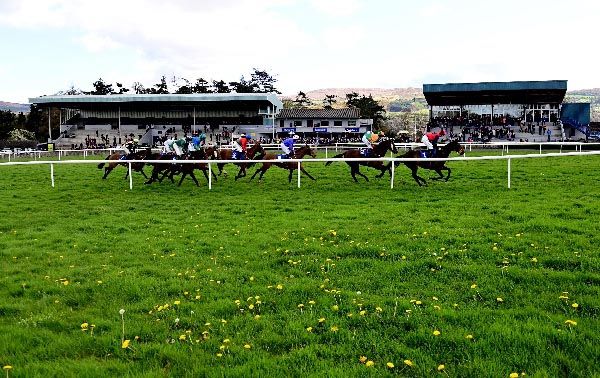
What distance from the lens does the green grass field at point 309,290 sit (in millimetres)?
3742

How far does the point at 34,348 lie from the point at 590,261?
17.1 feet

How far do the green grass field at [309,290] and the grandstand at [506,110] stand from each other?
37390 mm

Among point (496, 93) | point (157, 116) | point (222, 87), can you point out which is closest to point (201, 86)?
point (222, 87)

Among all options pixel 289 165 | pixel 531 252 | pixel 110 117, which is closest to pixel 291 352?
pixel 531 252

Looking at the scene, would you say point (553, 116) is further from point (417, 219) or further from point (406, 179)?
point (417, 219)

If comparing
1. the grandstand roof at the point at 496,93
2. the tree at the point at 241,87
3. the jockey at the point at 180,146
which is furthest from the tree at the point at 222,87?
the jockey at the point at 180,146

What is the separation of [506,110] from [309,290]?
48.8 metres

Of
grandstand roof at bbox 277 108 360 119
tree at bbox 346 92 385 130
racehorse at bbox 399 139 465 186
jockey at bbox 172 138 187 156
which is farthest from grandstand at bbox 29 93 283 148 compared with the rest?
racehorse at bbox 399 139 465 186

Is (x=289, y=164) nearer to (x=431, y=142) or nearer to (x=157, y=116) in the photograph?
(x=431, y=142)

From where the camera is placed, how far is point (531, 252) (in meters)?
6.09

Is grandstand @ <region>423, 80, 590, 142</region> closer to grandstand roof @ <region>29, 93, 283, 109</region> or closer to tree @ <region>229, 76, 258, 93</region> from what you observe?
grandstand roof @ <region>29, 93, 283, 109</region>

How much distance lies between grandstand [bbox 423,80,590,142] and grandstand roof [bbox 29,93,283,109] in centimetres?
1896

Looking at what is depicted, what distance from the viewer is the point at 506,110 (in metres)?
49.5

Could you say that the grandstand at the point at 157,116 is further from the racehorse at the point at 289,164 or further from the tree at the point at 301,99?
the tree at the point at 301,99
